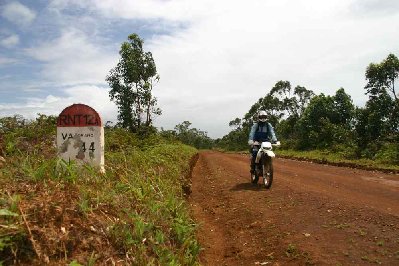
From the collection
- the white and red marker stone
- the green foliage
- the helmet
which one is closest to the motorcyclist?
the helmet

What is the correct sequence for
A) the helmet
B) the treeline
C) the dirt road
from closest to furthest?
the dirt road
the helmet
the treeline

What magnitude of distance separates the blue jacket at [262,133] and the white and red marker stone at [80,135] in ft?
18.6

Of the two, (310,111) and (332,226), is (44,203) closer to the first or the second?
(332,226)

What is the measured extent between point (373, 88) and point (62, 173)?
80.8 feet

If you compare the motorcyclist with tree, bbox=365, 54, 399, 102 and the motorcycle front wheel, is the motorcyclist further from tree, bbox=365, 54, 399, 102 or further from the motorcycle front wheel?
tree, bbox=365, 54, 399, 102

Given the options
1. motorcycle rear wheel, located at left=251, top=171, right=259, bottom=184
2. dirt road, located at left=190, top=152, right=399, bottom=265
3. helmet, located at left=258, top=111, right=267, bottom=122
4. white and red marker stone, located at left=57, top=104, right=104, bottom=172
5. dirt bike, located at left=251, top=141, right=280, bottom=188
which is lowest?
dirt road, located at left=190, top=152, right=399, bottom=265

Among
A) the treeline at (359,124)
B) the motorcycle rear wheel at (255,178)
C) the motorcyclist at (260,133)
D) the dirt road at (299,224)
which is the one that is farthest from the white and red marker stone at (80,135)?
the treeline at (359,124)

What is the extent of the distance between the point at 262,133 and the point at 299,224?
185 inches

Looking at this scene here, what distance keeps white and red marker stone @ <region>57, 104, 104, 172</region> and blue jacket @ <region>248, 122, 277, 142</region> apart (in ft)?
18.6

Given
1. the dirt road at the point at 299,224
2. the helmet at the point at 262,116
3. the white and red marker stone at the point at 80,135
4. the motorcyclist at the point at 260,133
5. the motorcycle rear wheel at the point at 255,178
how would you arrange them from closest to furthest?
the dirt road at the point at 299,224 < the white and red marker stone at the point at 80,135 < the helmet at the point at 262,116 < the motorcyclist at the point at 260,133 < the motorcycle rear wheel at the point at 255,178

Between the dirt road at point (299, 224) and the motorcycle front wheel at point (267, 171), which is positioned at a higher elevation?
the motorcycle front wheel at point (267, 171)

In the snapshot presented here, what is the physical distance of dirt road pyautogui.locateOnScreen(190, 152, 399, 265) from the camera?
18.1 ft

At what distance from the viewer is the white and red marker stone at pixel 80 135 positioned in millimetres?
6512

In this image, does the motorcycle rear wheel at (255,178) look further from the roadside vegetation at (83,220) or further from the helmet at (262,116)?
the roadside vegetation at (83,220)
